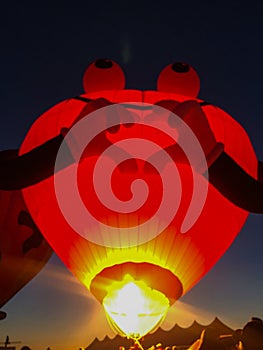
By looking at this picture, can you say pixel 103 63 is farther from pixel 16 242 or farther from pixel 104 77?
pixel 16 242

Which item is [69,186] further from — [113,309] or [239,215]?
[239,215]

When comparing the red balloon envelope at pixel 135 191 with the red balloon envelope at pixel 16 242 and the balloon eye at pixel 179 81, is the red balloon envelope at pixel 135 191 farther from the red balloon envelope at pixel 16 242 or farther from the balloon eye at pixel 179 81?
the red balloon envelope at pixel 16 242

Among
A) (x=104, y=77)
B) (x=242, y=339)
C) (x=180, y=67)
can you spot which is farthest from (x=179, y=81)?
(x=242, y=339)

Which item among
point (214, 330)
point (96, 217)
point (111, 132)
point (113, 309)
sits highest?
point (111, 132)

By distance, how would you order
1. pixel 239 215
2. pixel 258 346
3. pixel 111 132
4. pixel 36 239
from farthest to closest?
pixel 36 239, pixel 239 215, pixel 111 132, pixel 258 346

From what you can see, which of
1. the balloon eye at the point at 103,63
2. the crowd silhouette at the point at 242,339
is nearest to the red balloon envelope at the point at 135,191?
the balloon eye at the point at 103,63

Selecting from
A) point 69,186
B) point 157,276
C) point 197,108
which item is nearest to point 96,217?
point 69,186

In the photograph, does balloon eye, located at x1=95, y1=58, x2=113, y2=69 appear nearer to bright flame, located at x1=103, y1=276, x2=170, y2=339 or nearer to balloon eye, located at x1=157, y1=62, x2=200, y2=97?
balloon eye, located at x1=157, y1=62, x2=200, y2=97
